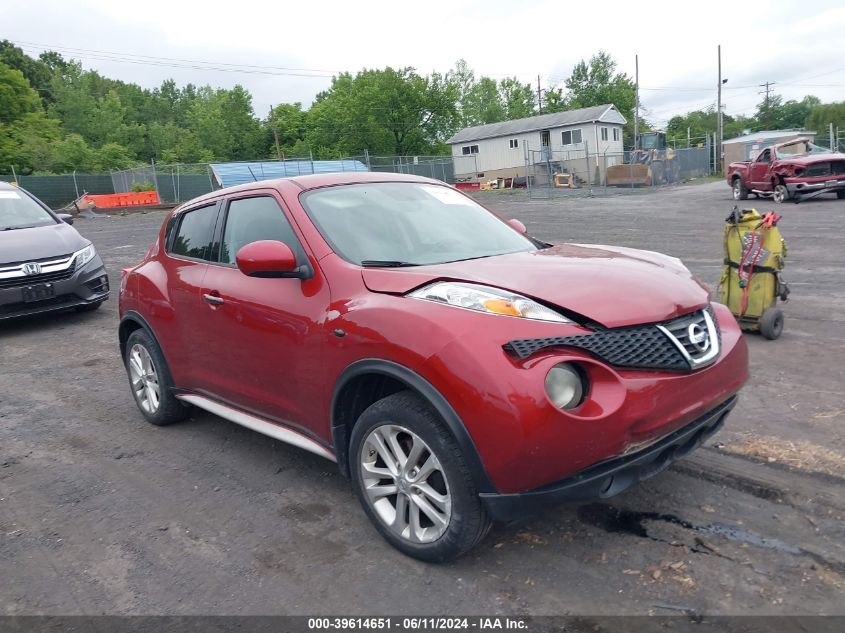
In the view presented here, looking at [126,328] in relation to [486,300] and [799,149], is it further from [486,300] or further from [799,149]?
[799,149]

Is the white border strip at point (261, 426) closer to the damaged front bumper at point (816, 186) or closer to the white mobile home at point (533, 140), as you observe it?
the damaged front bumper at point (816, 186)

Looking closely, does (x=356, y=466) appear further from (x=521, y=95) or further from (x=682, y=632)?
(x=521, y=95)

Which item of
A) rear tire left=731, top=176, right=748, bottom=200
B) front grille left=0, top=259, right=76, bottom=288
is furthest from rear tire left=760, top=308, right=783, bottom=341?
rear tire left=731, top=176, right=748, bottom=200

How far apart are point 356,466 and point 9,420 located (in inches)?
146

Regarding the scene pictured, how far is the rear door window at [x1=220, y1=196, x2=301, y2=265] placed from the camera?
385 cm

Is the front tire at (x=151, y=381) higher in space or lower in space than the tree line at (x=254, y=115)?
lower

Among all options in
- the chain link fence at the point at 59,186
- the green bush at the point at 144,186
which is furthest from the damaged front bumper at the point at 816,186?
the chain link fence at the point at 59,186

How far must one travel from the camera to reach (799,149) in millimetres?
20844

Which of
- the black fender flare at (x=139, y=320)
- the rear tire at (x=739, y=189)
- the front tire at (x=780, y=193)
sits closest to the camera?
the black fender flare at (x=139, y=320)

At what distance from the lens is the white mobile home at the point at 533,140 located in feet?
169

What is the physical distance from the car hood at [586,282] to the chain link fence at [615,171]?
2959cm

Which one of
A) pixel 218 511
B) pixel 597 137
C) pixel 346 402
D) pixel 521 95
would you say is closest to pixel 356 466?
pixel 346 402

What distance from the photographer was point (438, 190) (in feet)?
14.7

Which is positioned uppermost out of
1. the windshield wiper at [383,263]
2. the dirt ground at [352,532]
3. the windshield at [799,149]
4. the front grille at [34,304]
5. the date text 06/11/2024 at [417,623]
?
the windshield at [799,149]
